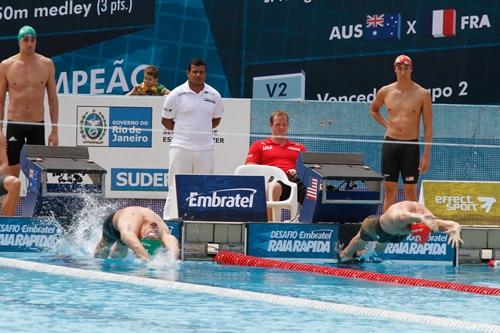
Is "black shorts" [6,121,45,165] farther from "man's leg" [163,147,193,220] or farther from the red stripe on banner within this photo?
the red stripe on banner

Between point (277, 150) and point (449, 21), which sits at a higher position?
point (449, 21)

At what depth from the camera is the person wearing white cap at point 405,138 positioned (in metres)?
13.3

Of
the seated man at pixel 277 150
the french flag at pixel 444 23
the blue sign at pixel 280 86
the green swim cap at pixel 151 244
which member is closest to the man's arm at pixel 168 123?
the seated man at pixel 277 150

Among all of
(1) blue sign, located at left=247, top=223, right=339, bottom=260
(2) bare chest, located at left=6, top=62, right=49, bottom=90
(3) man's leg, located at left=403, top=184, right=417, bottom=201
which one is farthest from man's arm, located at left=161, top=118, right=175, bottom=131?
(3) man's leg, located at left=403, top=184, right=417, bottom=201

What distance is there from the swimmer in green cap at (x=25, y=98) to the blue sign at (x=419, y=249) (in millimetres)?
3374

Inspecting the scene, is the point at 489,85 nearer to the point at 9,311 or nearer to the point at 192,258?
the point at 192,258

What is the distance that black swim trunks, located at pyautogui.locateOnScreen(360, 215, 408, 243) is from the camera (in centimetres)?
1167

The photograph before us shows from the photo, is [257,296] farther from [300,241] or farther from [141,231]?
[300,241]

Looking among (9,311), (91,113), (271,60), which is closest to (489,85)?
(271,60)

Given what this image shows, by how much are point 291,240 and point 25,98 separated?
307cm

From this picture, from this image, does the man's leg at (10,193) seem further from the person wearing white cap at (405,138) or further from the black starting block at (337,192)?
the person wearing white cap at (405,138)

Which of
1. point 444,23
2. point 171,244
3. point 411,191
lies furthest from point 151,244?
point 444,23

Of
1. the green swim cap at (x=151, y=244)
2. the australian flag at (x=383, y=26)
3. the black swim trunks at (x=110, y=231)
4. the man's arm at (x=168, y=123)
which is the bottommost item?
the green swim cap at (x=151, y=244)

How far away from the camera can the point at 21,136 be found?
13.5 metres
